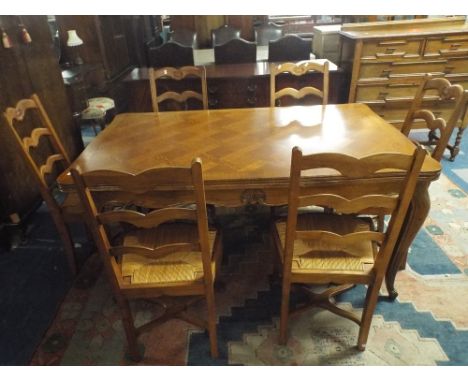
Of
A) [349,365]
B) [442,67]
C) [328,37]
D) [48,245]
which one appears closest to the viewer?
[349,365]

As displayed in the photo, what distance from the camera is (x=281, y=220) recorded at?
1.46m

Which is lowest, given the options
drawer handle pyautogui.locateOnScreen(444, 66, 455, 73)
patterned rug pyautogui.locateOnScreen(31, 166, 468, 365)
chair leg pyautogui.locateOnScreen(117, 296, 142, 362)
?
patterned rug pyautogui.locateOnScreen(31, 166, 468, 365)

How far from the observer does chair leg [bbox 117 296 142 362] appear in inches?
47.6

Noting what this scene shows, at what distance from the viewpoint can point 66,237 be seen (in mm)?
1689

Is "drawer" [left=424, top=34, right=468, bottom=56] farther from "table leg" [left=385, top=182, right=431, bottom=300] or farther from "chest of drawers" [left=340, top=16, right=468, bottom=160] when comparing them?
"table leg" [left=385, top=182, right=431, bottom=300]

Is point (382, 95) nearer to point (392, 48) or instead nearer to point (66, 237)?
point (392, 48)

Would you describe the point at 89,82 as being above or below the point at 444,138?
below

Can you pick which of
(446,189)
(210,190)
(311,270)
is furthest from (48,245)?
(446,189)

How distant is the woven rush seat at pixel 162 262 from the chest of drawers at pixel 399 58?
8.08 ft

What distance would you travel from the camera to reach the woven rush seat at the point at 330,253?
3.97ft

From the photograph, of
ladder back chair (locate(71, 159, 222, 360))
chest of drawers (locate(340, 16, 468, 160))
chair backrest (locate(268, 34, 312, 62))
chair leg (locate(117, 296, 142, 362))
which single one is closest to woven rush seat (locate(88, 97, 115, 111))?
chair backrest (locate(268, 34, 312, 62))

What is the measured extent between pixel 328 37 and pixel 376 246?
9.42 ft

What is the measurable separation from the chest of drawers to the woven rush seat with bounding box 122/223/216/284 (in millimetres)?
2463

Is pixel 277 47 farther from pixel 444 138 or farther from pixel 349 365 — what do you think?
pixel 349 365
